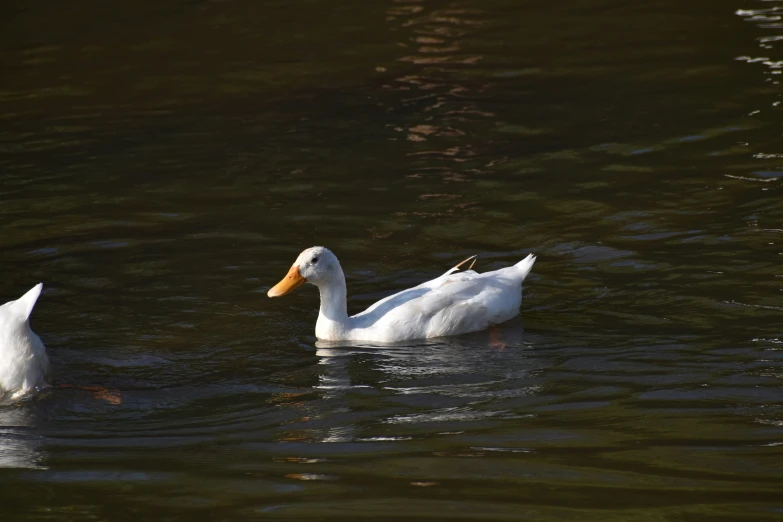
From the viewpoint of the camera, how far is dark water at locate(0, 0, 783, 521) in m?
5.53

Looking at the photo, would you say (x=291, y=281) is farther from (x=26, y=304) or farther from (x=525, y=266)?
(x=26, y=304)

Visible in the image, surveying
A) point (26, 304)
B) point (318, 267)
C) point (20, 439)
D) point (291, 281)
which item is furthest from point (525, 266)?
point (20, 439)

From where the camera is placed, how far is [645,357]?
24.0ft

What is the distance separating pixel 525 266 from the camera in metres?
8.76

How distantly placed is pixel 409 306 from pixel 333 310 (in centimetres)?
56

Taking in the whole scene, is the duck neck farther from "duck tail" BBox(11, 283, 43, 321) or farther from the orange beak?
"duck tail" BBox(11, 283, 43, 321)

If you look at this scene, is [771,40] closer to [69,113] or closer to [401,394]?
[69,113]

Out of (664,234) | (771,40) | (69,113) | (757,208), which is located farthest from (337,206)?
(771,40)

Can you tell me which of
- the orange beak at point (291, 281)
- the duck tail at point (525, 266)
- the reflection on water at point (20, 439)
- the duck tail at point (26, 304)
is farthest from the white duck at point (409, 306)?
the reflection on water at point (20, 439)

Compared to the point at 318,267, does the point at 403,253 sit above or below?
below

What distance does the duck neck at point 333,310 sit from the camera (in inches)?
330

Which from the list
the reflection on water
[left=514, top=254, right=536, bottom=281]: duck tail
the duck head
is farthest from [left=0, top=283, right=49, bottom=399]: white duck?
[left=514, top=254, right=536, bottom=281]: duck tail

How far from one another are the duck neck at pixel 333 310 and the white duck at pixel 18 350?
6.82ft

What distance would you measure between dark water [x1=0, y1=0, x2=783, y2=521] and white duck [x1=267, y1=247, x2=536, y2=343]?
16 cm
